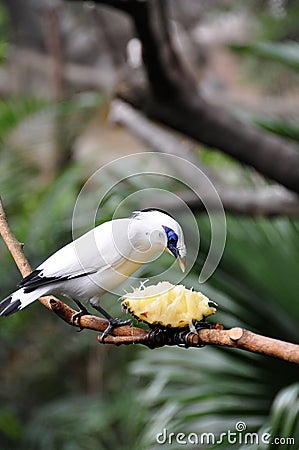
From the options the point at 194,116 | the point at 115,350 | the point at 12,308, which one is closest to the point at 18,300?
the point at 12,308

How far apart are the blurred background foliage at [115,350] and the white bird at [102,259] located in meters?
0.04

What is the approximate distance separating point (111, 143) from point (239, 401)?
1780 millimetres

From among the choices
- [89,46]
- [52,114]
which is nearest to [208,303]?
[52,114]

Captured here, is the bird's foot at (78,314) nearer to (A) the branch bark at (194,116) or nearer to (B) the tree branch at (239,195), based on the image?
(A) the branch bark at (194,116)

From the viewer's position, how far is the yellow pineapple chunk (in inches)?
11.1

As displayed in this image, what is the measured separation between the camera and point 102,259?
281 mm

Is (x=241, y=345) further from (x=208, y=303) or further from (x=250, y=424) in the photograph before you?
(x=250, y=424)

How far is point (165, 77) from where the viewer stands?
1149 mm

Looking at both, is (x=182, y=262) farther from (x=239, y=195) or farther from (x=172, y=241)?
(x=239, y=195)

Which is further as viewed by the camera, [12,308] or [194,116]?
[194,116]

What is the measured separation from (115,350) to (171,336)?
1.80 m

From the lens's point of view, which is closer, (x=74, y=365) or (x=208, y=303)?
(x=208, y=303)

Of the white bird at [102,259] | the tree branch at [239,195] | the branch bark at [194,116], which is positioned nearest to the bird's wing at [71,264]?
the white bird at [102,259]

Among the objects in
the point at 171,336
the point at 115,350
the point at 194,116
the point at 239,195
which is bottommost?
the point at 115,350
